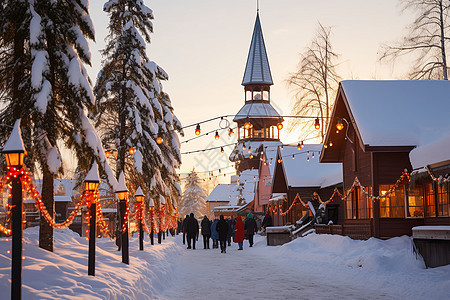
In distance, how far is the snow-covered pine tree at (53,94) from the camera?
13.6m

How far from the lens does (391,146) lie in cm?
2100

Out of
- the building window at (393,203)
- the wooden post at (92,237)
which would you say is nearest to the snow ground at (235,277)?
the wooden post at (92,237)

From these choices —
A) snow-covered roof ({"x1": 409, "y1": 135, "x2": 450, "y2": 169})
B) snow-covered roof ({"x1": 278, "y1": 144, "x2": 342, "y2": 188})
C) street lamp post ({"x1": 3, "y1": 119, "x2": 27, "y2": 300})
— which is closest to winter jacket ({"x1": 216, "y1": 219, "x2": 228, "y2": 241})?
snow-covered roof ({"x1": 278, "y1": 144, "x2": 342, "y2": 188})

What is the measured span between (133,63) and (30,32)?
32.3 ft

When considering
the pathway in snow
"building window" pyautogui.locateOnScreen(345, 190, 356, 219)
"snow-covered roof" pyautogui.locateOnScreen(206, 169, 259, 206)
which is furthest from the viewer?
"snow-covered roof" pyautogui.locateOnScreen(206, 169, 259, 206)

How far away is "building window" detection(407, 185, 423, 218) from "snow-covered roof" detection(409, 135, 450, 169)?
1685 millimetres

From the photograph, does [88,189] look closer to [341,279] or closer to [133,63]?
[341,279]

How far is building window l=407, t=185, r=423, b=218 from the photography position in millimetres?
21203

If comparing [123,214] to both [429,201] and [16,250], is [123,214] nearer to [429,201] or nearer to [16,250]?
[16,250]

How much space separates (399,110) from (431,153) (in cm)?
519

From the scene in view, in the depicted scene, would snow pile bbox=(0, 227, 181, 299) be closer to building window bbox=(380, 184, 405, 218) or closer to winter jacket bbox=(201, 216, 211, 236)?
building window bbox=(380, 184, 405, 218)

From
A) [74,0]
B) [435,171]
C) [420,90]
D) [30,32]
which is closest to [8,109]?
[30,32]

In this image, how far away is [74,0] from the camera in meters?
15.2

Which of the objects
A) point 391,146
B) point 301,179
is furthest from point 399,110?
point 301,179
